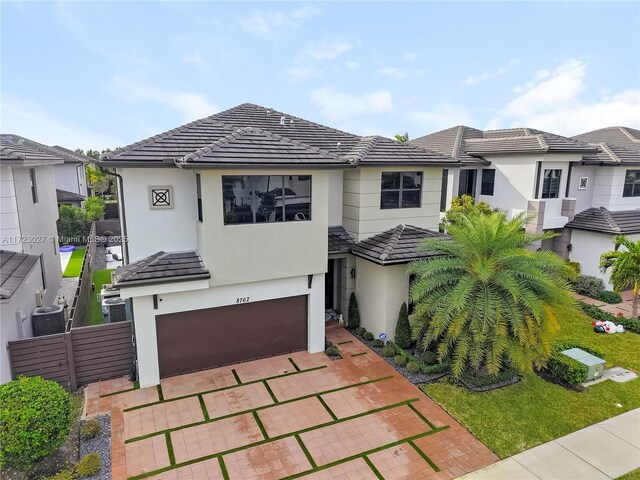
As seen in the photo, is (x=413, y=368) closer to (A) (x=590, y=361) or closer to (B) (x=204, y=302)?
(A) (x=590, y=361)

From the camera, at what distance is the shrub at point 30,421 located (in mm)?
7305

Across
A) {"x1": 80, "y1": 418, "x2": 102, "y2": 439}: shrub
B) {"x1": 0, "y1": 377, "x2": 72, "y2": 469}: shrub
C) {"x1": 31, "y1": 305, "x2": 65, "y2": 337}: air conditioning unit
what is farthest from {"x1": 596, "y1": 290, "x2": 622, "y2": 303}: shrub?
{"x1": 31, "y1": 305, "x2": 65, "y2": 337}: air conditioning unit

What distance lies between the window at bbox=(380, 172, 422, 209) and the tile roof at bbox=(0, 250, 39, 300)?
36.4 ft

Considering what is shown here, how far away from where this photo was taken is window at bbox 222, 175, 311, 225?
11.1 metres

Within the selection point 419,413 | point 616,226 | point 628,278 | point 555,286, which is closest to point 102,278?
point 419,413

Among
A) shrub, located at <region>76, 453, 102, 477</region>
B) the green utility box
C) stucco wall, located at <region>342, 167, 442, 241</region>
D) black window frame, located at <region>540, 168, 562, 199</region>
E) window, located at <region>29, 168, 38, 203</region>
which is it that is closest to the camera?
shrub, located at <region>76, 453, 102, 477</region>

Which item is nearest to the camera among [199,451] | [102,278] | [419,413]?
[199,451]

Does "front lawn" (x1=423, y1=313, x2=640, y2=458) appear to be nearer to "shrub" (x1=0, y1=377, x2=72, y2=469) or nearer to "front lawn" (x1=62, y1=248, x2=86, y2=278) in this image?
"shrub" (x1=0, y1=377, x2=72, y2=469)

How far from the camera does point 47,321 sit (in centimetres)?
1230

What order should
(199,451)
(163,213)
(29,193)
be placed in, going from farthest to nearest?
(29,193) < (163,213) < (199,451)

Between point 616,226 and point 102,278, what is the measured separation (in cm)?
2610

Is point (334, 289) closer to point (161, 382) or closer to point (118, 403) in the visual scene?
point (161, 382)

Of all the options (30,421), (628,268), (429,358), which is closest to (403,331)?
(429,358)

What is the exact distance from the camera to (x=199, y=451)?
28.6 feet
